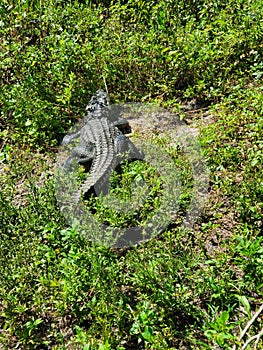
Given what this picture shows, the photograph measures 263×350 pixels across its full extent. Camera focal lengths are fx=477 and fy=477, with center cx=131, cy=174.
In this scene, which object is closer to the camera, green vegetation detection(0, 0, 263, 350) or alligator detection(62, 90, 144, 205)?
green vegetation detection(0, 0, 263, 350)

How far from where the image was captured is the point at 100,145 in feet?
18.2

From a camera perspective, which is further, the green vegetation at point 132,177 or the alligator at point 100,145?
the alligator at point 100,145

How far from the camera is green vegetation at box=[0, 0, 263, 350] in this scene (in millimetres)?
3867

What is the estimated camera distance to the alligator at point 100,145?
5012 millimetres

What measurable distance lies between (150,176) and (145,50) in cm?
213

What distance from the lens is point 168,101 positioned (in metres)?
6.14

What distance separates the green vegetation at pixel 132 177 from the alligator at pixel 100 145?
0.23 metres

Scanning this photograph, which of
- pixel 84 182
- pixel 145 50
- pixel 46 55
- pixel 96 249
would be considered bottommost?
pixel 96 249

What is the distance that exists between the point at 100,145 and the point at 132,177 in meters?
0.77

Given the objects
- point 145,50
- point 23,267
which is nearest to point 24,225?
point 23,267

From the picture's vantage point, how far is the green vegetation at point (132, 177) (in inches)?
152

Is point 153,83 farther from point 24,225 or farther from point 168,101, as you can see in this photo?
point 24,225

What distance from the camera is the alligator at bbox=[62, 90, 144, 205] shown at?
5012mm

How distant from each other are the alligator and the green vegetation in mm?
227
